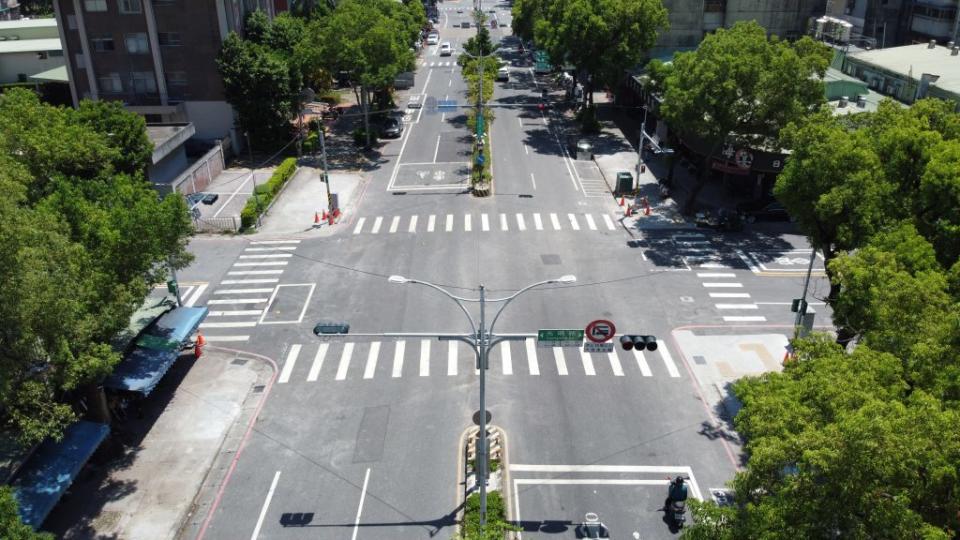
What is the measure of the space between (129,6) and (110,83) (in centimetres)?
778

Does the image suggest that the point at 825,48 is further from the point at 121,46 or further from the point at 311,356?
the point at 121,46

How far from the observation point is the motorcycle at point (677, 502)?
26266mm

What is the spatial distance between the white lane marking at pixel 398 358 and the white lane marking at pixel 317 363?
3.80 metres

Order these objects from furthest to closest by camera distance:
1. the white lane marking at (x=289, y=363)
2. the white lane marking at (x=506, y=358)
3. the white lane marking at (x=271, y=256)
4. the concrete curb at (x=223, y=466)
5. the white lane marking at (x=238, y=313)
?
the white lane marking at (x=271, y=256) < the white lane marking at (x=238, y=313) < the white lane marking at (x=506, y=358) < the white lane marking at (x=289, y=363) < the concrete curb at (x=223, y=466)

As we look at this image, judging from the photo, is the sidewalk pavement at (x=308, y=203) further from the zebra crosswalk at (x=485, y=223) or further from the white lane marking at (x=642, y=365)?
the white lane marking at (x=642, y=365)

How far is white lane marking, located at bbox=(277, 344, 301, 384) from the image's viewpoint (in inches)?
1405

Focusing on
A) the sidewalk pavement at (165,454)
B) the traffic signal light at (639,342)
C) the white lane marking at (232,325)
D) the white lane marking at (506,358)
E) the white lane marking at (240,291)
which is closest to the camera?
the traffic signal light at (639,342)

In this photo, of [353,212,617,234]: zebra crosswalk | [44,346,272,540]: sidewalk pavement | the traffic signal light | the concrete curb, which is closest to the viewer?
the traffic signal light

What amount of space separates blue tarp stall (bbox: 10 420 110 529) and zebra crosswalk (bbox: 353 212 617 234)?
26700 millimetres

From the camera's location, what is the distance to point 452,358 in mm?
37156

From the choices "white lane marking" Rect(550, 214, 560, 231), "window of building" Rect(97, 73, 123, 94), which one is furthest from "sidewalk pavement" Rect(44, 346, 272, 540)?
"window of building" Rect(97, 73, 123, 94)

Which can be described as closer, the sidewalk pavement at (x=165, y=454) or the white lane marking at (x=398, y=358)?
the sidewalk pavement at (x=165, y=454)

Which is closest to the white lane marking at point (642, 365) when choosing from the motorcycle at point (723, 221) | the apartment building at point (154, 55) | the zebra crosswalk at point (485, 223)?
the zebra crosswalk at point (485, 223)

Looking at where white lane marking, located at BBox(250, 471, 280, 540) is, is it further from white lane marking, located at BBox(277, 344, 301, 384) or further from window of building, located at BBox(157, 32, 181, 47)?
window of building, located at BBox(157, 32, 181, 47)
